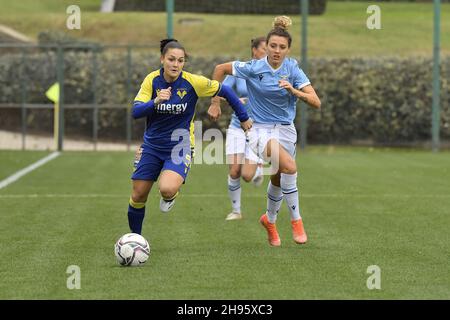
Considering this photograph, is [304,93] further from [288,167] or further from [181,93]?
[181,93]

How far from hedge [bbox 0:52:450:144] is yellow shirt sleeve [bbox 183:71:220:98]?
2035 cm

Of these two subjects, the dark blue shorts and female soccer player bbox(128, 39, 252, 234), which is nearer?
female soccer player bbox(128, 39, 252, 234)

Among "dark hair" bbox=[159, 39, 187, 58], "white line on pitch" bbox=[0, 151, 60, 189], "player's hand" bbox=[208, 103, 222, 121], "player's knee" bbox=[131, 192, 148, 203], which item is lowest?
"white line on pitch" bbox=[0, 151, 60, 189]

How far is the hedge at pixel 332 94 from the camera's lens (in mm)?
31719

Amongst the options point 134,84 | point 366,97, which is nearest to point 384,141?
point 366,97

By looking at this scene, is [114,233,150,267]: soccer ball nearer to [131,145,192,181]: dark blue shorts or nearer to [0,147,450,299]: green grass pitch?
[0,147,450,299]: green grass pitch

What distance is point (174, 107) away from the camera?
36.2 ft

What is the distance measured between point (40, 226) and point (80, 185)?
20.4ft

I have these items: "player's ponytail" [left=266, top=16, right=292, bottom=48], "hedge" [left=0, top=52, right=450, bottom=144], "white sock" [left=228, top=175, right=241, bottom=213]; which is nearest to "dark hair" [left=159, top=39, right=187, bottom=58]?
"player's ponytail" [left=266, top=16, right=292, bottom=48]

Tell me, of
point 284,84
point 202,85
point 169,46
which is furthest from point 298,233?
point 169,46

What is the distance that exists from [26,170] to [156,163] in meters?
11.7

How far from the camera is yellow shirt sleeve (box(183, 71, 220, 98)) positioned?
36.6ft

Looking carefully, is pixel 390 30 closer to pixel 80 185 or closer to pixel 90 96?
pixel 90 96
